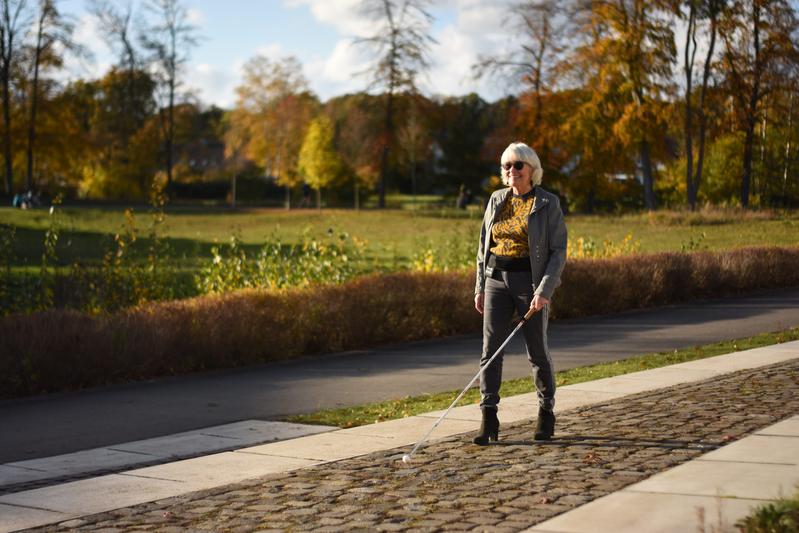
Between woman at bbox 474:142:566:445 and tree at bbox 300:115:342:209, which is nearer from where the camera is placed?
woman at bbox 474:142:566:445

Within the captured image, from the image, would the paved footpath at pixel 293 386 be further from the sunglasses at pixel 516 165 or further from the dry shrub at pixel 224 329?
the sunglasses at pixel 516 165

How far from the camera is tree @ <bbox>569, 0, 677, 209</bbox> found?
52188mm

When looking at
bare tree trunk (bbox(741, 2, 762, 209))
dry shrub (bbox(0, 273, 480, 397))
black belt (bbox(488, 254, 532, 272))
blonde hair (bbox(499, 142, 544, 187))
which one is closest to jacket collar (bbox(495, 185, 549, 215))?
blonde hair (bbox(499, 142, 544, 187))

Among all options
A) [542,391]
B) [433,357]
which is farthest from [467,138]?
[542,391]

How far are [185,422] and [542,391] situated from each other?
357 cm

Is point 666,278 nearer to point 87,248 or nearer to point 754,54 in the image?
point 754,54

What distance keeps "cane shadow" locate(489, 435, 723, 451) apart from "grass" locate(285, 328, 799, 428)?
1977 millimetres

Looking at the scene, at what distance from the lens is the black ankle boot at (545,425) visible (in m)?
8.62

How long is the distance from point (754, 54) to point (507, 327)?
33.6 metres

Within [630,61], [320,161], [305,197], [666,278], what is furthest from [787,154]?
[305,197]

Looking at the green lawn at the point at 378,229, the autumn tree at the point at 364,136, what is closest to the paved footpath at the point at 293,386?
the green lawn at the point at 378,229

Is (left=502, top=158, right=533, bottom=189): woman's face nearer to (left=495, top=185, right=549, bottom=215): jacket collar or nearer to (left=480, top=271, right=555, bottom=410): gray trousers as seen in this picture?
(left=495, top=185, right=549, bottom=215): jacket collar

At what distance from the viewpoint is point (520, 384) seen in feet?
40.5

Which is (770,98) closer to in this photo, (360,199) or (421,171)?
(360,199)
